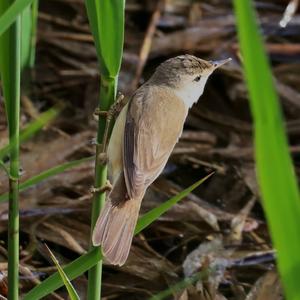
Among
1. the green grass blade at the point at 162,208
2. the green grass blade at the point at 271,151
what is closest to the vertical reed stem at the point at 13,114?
the green grass blade at the point at 162,208

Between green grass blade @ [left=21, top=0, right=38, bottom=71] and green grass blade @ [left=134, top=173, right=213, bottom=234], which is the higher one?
green grass blade @ [left=21, top=0, right=38, bottom=71]

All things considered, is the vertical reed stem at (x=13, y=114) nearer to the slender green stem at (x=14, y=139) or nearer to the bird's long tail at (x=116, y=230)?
the slender green stem at (x=14, y=139)

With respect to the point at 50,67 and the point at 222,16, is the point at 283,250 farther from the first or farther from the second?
the point at 222,16

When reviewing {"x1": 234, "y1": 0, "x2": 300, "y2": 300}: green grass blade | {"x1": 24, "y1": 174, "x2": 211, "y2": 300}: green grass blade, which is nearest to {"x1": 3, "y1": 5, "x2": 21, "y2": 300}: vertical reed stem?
{"x1": 24, "y1": 174, "x2": 211, "y2": 300}: green grass blade

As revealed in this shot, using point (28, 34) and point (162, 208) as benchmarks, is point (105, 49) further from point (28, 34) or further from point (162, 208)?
Answer: point (28, 34)

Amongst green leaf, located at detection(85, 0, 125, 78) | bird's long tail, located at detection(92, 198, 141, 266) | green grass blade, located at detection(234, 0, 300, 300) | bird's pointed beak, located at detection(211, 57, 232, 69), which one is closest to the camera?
green grass blade, located at detection(234, 0, 300, 300)

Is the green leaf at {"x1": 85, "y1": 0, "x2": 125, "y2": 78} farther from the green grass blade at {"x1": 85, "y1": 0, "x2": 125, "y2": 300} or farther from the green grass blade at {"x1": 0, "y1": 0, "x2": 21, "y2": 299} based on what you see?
the green grass blade at {"x1": 0, "y1": 0, "x2": 21, "y2": 299}
